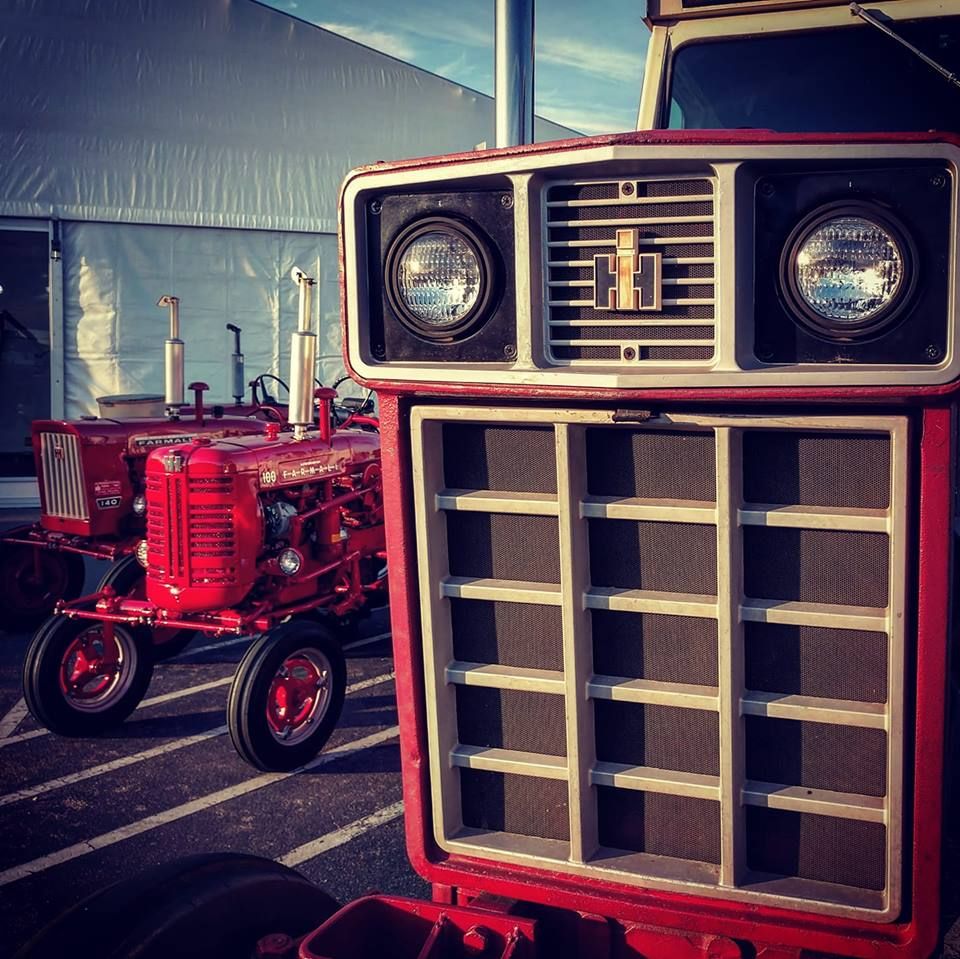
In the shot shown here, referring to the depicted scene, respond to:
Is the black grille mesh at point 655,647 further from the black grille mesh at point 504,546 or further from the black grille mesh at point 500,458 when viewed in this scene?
the black grille mesh at point 500,458

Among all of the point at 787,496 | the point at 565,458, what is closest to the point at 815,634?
the point at 787,496

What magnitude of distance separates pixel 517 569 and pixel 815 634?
1.64 ft

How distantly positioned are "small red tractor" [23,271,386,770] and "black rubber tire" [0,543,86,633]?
1851 mm

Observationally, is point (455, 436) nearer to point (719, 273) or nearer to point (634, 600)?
point (634, 600)

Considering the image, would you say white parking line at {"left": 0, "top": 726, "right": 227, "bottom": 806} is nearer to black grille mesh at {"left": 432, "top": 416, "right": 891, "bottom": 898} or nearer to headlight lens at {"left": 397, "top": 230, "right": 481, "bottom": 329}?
black grille mesh at {"left": 432, "top": 416, "right": 891, "bottom": 898}

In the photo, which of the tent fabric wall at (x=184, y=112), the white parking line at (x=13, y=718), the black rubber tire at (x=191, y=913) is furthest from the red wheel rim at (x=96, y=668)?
the tent fabric wall at (x=184, y=112)

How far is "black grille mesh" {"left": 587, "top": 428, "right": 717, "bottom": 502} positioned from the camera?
5.48 ft

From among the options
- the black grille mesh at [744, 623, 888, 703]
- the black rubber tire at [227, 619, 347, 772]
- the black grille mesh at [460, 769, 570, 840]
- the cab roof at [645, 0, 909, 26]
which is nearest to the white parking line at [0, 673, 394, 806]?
the black rubber tire at [227, 619, 347, 772]

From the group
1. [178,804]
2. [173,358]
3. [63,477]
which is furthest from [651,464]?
[63,477]

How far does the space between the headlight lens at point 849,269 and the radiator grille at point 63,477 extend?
5412 millimetres

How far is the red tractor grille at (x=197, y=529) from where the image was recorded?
14.9 feet

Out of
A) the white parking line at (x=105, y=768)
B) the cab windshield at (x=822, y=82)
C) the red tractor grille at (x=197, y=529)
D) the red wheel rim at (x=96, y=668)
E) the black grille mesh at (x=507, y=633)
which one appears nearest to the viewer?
the black grille mesh at (x=507, y=633)

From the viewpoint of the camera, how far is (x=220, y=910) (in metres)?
1.83

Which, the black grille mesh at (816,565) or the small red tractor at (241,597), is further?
the small red tractor at (241,597)
